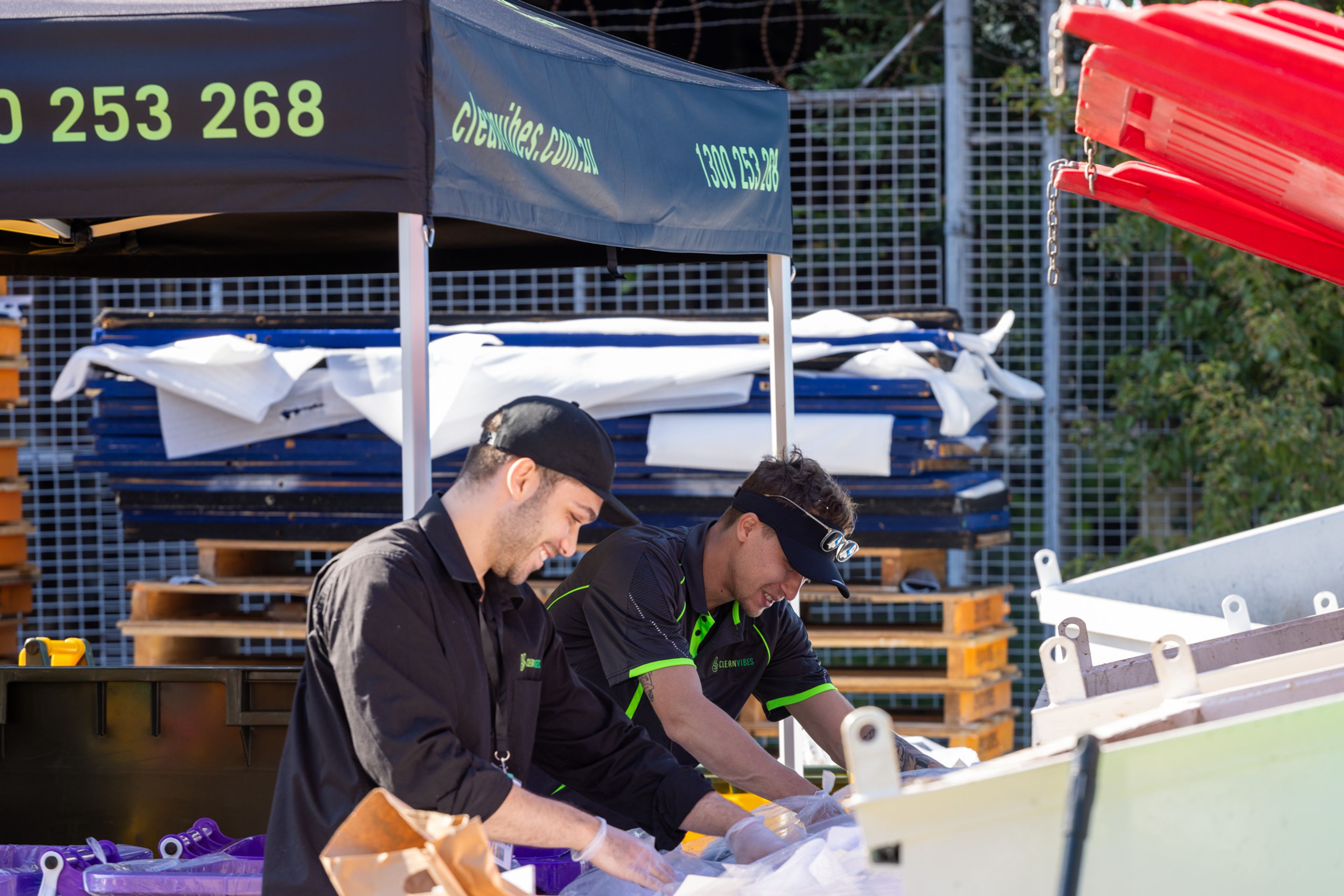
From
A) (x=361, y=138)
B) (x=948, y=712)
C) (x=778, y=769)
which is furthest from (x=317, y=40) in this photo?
(x=948, y=712)

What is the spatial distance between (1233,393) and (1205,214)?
4042 mm

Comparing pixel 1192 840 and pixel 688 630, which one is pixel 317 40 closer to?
pixel 688 630

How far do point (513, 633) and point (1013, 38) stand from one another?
7482 mm

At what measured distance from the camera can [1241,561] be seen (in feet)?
13.4

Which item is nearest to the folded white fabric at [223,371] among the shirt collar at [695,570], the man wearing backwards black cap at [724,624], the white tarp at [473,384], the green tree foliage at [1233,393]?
the white tarp at [473,384]

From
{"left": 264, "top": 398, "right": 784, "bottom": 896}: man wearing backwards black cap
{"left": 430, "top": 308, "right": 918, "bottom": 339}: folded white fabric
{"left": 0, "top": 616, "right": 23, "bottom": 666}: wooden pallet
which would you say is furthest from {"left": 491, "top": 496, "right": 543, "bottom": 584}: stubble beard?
{"left": 0, "top": 616, "right": 23, "bottom": 666}: wooden pallet

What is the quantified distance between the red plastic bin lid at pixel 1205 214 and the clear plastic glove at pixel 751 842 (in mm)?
1642

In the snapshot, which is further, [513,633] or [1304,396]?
[1304,396]

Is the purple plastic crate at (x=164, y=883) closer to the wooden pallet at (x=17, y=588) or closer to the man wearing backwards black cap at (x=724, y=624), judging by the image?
the man wearing backwards black cap at (x=724, y=624)

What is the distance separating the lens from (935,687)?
5.79 metres

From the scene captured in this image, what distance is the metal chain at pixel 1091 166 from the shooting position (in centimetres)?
305

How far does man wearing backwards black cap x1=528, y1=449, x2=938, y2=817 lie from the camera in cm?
322

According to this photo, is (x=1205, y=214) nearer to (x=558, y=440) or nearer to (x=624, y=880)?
(x=558, y=440)

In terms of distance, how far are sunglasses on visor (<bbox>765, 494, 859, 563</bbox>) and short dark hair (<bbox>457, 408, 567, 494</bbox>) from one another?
1.14m
